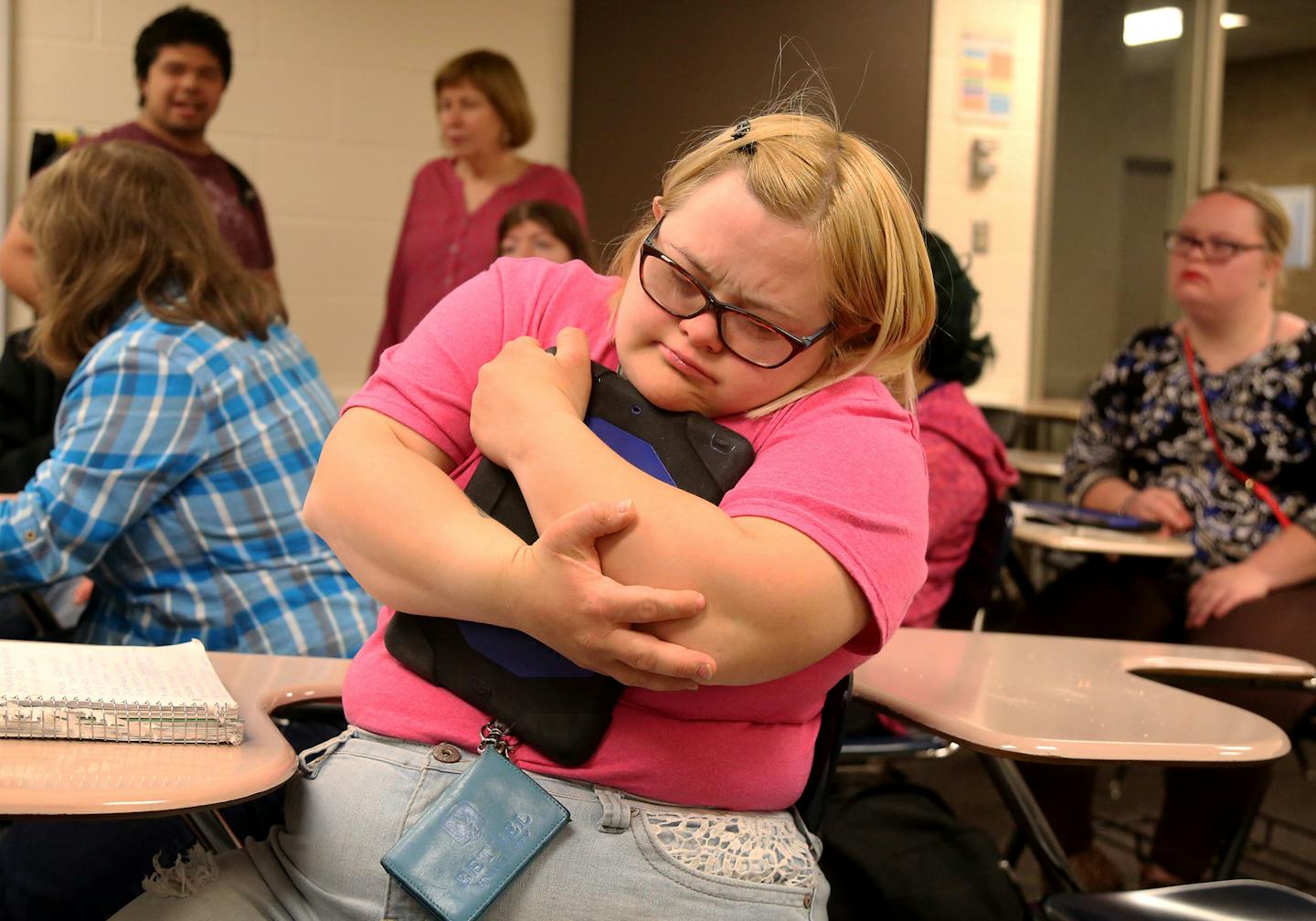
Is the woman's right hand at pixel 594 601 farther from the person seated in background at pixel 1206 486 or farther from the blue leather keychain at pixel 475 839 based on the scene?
the person seated in background at pixel 1206 486

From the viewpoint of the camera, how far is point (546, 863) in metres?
0.98

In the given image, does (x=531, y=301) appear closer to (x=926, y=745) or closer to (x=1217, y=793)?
(x=926, y=745)

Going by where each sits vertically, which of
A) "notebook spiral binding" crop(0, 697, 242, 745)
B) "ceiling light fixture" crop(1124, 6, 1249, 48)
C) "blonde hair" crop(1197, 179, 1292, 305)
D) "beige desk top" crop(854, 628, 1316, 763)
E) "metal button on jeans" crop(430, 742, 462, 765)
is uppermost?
"ceiling light fixture" crop(1124, 6, 1249, 48)

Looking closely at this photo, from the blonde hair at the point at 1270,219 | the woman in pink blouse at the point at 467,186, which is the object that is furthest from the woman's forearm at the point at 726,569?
the woman in pink blouse at the point at 467,186

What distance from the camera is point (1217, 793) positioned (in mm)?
2521

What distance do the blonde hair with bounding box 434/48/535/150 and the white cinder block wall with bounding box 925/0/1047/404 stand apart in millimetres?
1997

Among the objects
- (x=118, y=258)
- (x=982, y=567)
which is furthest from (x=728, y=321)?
(x=982, y=567)

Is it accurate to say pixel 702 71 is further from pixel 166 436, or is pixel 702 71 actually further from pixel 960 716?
pixel 960 716

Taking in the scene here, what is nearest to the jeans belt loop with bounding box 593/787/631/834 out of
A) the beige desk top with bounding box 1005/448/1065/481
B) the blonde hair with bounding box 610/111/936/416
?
the blonde hair with bounding box 610/111/936/416

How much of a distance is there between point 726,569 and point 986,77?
5008 mm

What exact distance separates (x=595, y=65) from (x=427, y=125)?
59cm

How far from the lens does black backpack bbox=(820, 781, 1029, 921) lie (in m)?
1.49

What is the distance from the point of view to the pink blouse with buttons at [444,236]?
12.7 ft

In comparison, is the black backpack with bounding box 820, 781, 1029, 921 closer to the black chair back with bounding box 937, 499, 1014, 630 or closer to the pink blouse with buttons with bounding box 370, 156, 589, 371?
the black chair back with bounding box 937, 499, 1014, 630
